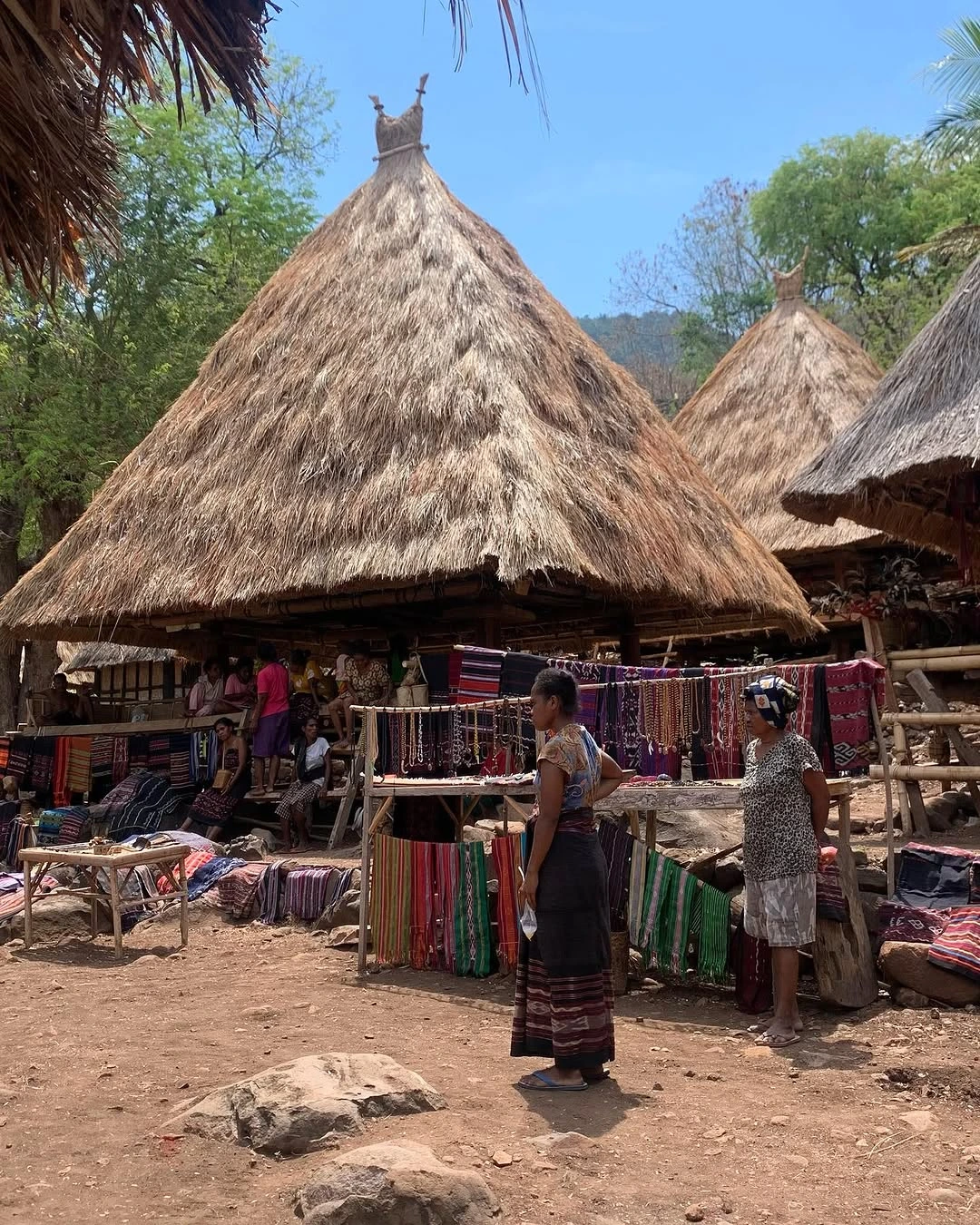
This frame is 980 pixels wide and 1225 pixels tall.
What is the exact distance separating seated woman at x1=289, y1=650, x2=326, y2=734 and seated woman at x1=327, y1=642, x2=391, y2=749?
0.83 feet

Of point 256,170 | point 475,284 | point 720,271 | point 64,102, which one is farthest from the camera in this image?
point 720,271

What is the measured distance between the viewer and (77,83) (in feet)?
12.4

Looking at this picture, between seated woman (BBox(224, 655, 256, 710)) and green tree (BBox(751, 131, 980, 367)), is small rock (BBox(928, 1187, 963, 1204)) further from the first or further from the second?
green tree (BBox(751, 131, 980, 367))

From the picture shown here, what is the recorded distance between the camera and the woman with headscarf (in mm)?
5195

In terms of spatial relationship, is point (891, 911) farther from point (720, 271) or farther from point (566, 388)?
point (720, 271)

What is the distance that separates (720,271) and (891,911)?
29491mm

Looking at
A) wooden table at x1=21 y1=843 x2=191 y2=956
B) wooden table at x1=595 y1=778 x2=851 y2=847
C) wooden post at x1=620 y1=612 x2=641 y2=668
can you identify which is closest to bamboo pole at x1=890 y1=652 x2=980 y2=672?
wooden table at x1=595 y1=778 x2=851 y2=847

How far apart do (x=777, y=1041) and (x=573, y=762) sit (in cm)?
164

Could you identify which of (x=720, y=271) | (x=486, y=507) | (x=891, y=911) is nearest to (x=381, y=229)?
(x=486, y=507)

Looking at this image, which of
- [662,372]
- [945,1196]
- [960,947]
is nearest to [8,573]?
[960,947]

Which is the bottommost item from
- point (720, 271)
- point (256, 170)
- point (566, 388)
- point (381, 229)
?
point (566, 388)

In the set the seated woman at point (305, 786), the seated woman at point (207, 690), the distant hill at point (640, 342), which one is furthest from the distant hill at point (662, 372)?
the seated woman at point (305, 786)

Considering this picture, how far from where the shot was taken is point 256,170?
2153 centimetres

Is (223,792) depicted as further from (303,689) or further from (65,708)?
(65,708)
